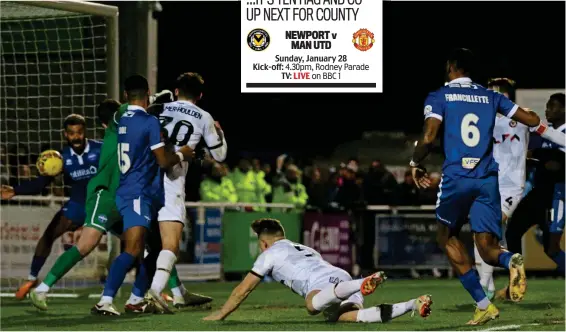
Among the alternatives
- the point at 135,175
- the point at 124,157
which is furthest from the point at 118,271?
the point at 124,157

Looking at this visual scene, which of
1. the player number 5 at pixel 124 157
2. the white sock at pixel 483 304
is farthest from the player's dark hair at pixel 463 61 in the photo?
the player number 5 at pixel 124 157

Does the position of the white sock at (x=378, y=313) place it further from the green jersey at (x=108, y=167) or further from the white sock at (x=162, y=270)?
the green jersey at (x=108, y=167)

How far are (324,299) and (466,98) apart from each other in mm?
1832

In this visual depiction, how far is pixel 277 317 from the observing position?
1064 cm

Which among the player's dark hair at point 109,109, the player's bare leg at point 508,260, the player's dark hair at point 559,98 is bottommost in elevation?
the player's bare leg at point 508,260

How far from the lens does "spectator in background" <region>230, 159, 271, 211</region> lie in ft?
63.2

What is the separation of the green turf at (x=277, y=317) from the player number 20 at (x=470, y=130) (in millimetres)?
1363

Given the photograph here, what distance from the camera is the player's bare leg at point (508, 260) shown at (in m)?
9.02

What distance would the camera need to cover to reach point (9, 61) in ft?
51.2

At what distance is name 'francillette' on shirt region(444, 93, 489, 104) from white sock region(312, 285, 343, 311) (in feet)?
5.44

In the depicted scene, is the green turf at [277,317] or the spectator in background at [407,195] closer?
the green turf at [277,317]

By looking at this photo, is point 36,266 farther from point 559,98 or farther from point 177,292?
point 559,98

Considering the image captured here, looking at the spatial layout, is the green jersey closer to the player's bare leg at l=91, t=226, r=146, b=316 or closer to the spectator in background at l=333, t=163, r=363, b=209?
the player's bare leg at l=91, t=226, r=146, b=316

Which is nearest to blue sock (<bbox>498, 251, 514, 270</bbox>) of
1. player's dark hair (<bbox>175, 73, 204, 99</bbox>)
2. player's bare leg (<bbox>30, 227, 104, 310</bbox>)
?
player's dark hair (<bbox>175, 73, 204, 99</bbox>)
